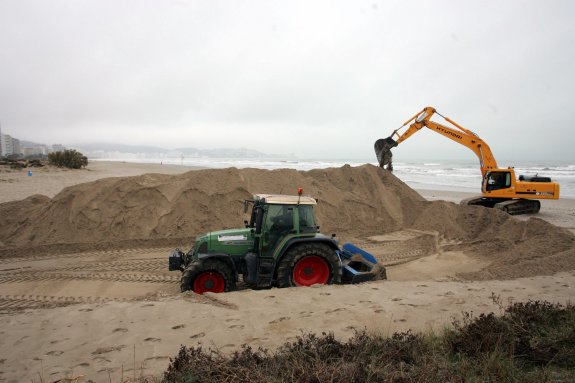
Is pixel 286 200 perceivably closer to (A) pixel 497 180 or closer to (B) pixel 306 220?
(B) pixel 306 220

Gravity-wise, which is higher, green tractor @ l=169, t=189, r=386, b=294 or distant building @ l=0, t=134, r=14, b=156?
distant building @ l=0, t=134, r=14, b=156

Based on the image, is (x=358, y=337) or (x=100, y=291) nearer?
(x=358, y=337)

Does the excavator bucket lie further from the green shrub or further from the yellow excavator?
the green shrub

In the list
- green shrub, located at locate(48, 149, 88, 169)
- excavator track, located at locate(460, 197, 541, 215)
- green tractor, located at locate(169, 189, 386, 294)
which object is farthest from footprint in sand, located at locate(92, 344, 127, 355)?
green shrub, located at locate(48, 149, 88, 169)

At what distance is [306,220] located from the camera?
653 centimetres

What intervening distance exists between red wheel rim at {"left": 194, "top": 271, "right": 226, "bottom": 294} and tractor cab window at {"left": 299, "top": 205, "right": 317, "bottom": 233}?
1635 mm

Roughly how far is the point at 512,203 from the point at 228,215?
12003mm

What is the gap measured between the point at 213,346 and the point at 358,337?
161 cm

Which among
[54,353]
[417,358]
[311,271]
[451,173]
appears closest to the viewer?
[417,358]

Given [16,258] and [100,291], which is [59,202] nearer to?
[16,258]

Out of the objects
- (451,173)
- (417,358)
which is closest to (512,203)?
(417,358)

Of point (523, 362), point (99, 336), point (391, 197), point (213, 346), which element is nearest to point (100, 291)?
point (99, 336)

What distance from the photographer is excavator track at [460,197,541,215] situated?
15.4m

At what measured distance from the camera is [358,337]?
394 centimetres
